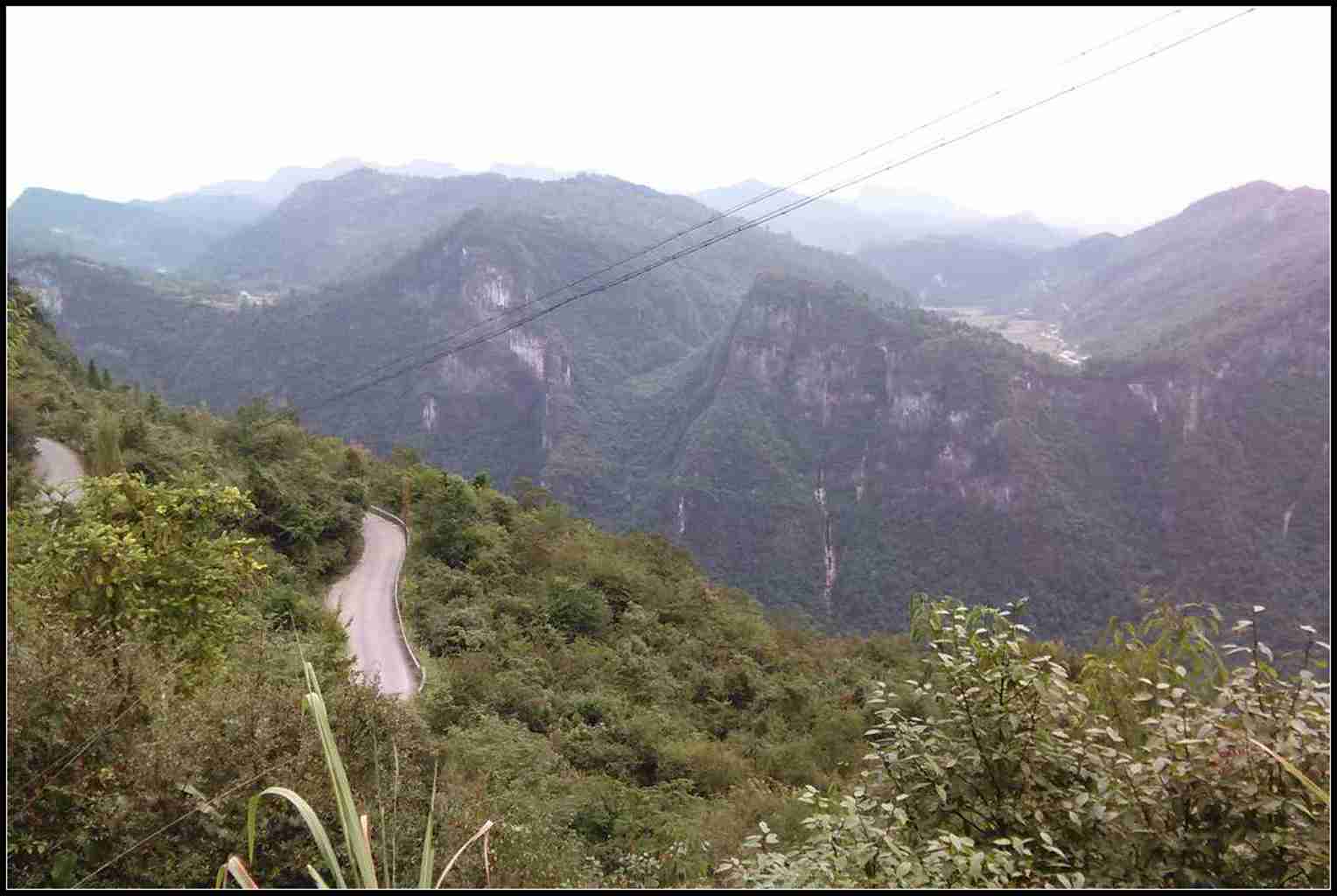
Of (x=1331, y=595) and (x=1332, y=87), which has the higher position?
(x=1332, y=87)

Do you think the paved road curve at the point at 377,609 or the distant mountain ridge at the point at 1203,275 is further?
the distant mountain ridge at the point at 1203,275

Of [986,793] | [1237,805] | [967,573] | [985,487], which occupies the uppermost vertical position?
[1237,805]

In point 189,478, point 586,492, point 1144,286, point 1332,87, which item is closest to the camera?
point 1332,87

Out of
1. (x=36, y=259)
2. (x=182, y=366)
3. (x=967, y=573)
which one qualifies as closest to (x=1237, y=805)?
(x=967, y=573)

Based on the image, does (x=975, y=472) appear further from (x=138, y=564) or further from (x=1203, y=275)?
(x=138, y=564)

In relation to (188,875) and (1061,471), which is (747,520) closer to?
(1061,471)

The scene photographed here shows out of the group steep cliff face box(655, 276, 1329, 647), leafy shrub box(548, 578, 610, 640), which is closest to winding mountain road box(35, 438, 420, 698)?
leafy shrub box(548, 578, 610, 640)

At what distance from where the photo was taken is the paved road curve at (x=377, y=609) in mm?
12641

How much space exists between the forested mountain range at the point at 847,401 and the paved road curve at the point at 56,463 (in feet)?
191

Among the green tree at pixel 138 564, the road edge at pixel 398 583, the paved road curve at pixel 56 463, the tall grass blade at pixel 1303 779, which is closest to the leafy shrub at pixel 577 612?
the road edge at pixel 398 583

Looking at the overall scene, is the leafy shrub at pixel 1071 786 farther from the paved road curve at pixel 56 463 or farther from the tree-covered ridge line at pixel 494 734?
the paved road curve at pixel 56 463

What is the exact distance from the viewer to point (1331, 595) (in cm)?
258

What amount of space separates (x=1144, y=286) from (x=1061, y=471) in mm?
74565

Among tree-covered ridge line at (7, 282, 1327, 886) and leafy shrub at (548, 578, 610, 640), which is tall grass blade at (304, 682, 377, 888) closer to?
tree-covered ridge line at (7, 282, 1327, 886)
